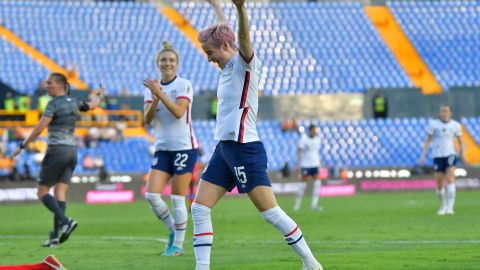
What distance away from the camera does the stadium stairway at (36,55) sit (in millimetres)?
41259

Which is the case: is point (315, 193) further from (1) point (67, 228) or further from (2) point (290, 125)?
(2) point (290, 125)

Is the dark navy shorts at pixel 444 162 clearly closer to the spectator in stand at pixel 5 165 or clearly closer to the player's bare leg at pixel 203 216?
the player's bare leg at pixel 203 216

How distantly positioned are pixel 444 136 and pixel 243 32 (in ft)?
51.0

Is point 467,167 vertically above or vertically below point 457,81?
below

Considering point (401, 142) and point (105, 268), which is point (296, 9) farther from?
point (105, 268)

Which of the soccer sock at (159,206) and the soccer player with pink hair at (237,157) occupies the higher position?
the soccer player with pink hair at (237,157)

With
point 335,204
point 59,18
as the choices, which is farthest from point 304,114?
point 335,204

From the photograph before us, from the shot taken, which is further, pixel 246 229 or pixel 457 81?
pixel 457 81

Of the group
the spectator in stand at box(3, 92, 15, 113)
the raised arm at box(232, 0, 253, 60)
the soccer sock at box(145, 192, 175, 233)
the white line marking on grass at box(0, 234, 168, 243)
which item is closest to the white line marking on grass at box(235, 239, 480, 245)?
the white line marking on grass at box(0, 234, 168, 243)

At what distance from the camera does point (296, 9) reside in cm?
4831

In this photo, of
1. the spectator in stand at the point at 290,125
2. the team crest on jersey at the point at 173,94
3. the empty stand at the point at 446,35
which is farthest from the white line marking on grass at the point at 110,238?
the empty stand at the point at 446,35

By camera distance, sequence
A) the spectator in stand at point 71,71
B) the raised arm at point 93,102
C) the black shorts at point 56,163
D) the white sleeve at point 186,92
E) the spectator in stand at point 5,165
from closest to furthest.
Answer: the white sleeve at point 186,92
the raised arm at point 93,102
the black shorts at point 56,163
the spectator in stand at point 5,165
the spectator in stand at point 71,71

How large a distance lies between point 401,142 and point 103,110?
40.9 ft

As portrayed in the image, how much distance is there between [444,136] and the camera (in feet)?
75.9
